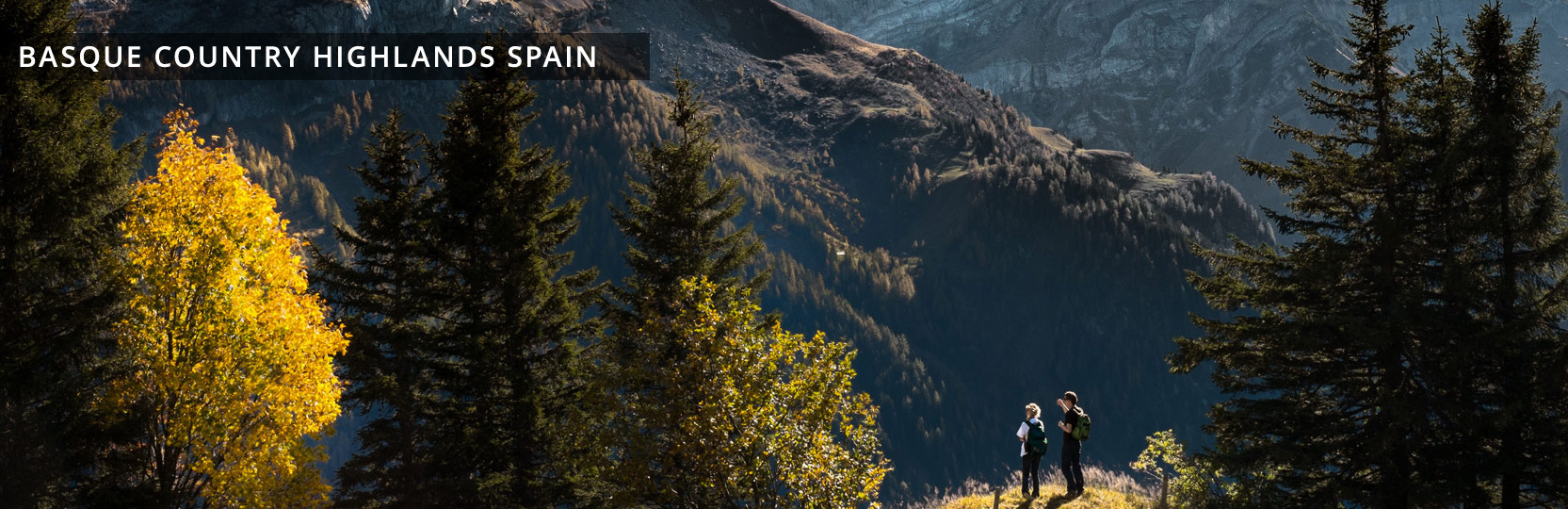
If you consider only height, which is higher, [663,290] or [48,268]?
[663,290]

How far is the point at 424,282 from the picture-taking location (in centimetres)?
2223

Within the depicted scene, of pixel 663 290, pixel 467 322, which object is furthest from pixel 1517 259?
pixel 467 322

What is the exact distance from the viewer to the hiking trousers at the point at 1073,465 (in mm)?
19906

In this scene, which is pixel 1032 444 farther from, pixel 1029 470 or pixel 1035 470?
pixel 1029 470

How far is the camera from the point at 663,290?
2230 cm

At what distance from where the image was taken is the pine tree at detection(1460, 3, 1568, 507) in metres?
17.6

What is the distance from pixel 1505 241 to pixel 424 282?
2184 centimetres

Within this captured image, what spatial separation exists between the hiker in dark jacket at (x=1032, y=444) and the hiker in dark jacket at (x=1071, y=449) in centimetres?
43

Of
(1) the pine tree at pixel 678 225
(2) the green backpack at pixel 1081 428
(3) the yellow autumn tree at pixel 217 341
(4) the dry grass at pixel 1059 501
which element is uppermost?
(1) the pine tree at pixel 678 225

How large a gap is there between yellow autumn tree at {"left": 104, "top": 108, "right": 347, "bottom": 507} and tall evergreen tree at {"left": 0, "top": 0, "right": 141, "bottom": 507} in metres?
0.80

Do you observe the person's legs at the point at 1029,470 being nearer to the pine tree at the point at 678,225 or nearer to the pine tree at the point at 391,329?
the pine tree at the point at 678,225

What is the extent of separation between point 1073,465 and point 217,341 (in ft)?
52.8

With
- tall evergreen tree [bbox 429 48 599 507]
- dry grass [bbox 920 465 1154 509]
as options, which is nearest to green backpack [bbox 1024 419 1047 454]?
dry grass [bbox 920 465 1154 509]

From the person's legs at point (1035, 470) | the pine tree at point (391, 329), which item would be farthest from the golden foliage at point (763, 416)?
the pine tree at point (391, 329)
